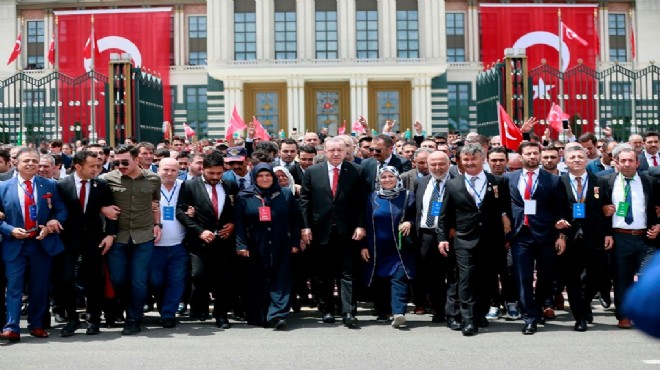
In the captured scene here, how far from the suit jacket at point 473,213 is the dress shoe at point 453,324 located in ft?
2.72

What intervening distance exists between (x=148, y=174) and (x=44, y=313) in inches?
75.3

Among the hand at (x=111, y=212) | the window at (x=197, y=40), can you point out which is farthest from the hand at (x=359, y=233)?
the window at (x=197, y=40)

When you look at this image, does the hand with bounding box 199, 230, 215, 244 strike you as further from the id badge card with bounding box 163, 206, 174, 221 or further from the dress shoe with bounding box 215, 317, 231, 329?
the dress shoe with bounding box 215, 317, 231, 329

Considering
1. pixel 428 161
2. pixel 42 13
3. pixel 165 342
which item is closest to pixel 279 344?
pixel 165 342

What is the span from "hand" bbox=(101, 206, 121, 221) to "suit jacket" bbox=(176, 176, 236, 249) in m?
0.78

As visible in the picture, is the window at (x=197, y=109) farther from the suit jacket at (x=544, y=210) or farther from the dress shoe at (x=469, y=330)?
the dress shoe at (x=469, y=330)

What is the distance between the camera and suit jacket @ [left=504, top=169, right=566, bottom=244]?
9.74m

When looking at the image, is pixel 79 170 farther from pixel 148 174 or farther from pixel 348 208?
pixel 348 208

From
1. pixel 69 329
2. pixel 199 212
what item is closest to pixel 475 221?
pixel 199 212

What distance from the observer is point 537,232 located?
32.0 ft

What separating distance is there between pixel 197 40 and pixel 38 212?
37450 millimetres

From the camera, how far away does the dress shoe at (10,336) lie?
30.2ft

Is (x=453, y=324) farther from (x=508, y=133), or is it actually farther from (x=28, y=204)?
(x=508, y=133)

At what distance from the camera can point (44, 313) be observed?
959 cm
